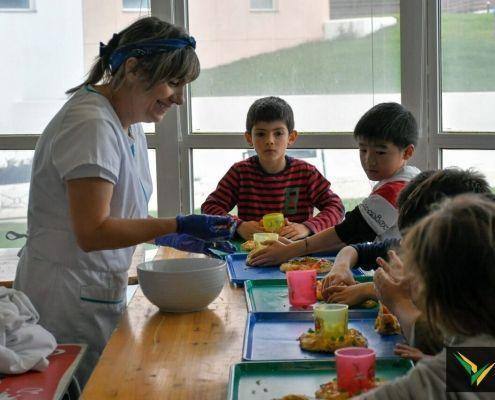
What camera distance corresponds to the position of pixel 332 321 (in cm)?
161

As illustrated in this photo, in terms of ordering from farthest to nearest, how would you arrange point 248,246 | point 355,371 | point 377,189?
point 248,246 → point 377,189 → point 355,371

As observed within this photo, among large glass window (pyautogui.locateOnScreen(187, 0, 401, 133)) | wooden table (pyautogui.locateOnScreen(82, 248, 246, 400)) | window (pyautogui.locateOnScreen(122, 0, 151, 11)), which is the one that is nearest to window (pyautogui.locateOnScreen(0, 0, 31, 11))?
window (pyautogui.locateOnScreen(122, 0, 151, 11))

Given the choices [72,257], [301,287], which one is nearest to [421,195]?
[301,287]

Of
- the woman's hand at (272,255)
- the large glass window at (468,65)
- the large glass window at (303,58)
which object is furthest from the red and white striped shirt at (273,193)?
the woman's hand at (272,255)

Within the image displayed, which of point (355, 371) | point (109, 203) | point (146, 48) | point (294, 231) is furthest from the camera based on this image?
point (294, 231)

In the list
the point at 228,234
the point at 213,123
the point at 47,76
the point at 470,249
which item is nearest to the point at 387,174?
the point at 228,234

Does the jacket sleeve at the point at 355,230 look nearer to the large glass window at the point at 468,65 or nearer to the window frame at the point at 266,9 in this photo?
the large glass window at the point at 468,65

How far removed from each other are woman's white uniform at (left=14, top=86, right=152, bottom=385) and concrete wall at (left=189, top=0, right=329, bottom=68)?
170 cm

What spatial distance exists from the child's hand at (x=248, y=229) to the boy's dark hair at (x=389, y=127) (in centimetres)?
50

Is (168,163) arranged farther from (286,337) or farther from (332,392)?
(332,392)

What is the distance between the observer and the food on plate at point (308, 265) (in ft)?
7.52

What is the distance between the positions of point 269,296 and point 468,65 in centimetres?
201

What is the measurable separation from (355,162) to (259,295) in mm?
1855

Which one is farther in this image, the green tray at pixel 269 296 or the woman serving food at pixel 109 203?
the woman serving food at pixel 109 203
